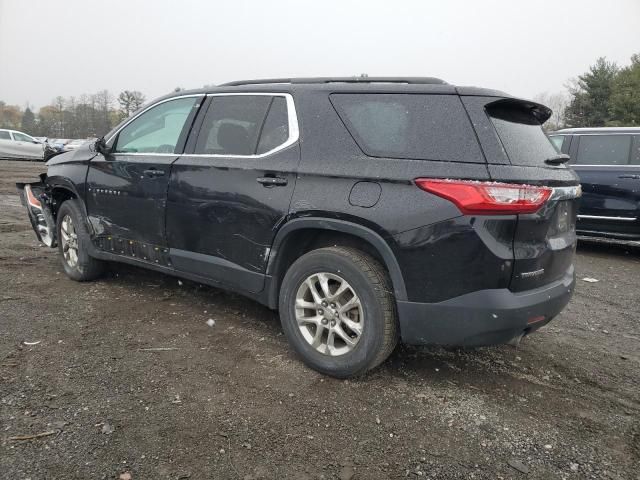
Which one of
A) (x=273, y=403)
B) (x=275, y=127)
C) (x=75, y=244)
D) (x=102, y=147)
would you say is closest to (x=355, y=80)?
(x=275, y=127)

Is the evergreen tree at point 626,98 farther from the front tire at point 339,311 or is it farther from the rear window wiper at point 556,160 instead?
the front tire at point 339,311

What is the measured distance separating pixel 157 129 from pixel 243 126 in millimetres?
1074

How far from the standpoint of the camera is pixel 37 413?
2506 millimetres

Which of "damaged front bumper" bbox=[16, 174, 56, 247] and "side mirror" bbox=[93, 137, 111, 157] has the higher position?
"side mirror" bbox=[93, 137, 111, 157]

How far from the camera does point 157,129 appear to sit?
163 inches

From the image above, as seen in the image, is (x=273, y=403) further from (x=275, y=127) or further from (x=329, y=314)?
(x=275, y=127)

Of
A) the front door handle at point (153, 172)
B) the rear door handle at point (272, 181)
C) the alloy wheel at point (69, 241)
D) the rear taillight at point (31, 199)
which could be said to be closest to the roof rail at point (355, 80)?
the rear door handle at point (272, 181)

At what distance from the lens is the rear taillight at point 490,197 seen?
96.4 inches

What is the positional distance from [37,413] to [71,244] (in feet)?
8.87

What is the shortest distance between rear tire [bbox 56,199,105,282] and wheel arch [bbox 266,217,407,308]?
7.56ft

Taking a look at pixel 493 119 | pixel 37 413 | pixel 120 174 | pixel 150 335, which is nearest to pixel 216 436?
pixel 37 413

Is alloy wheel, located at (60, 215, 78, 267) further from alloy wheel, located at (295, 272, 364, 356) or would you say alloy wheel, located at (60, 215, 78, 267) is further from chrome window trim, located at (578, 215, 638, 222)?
chrome window trim, located at (578, 215, 638, 222)

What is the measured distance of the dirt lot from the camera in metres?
2.22

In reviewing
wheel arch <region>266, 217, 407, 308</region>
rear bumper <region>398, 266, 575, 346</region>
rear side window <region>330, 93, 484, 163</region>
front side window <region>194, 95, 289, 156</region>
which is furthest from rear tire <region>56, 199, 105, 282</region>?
rear bumper <region>398, 266, 575, 346</region>
